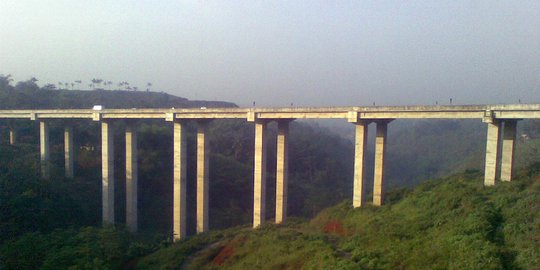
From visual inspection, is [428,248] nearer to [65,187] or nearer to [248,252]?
[248,252]

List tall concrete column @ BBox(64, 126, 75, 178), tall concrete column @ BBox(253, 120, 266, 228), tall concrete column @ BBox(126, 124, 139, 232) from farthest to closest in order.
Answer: tall concrete column @ BBox(64, 126, 75, 178) → tall concrete column @ BBox(126, 124, 139, 232) → tall concrete column @ BBox(253, 120, 266, 228)

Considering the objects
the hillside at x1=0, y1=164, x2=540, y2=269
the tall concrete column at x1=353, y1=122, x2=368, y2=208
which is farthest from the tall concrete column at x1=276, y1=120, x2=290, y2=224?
the tall concrete column at x1=353, y1=122, x2=368, y2=208

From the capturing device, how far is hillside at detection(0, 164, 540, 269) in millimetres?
13398

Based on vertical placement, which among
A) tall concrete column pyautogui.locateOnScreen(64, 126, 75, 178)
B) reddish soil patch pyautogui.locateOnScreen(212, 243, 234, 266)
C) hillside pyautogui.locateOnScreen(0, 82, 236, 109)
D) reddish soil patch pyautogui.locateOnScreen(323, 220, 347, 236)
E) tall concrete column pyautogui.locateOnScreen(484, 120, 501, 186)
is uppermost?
hillside pyautogui.locateOnScreen(0, 82, 236, 109)

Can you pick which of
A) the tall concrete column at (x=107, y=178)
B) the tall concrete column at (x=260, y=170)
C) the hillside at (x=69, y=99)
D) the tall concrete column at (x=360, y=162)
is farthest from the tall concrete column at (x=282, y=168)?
the hillside at (x=69, y=99)

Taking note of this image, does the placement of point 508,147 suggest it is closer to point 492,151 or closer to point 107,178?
point 492,151

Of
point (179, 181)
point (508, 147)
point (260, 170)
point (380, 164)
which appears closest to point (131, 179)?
point (179, 181)

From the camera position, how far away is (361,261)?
573 inches

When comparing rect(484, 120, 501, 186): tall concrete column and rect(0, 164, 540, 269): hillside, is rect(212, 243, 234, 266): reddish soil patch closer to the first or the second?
rect(0, 164, 540, 269): hillside

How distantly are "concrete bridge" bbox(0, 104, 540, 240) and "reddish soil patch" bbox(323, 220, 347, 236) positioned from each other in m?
2.04

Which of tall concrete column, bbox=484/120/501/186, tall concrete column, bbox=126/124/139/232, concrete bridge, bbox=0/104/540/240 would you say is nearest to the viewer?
tall concrete column, bbox=484/120/501/186

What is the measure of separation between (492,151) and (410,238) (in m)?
8.41

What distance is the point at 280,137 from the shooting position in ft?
93.6

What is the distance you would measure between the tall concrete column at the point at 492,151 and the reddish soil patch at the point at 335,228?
26.3 ft
